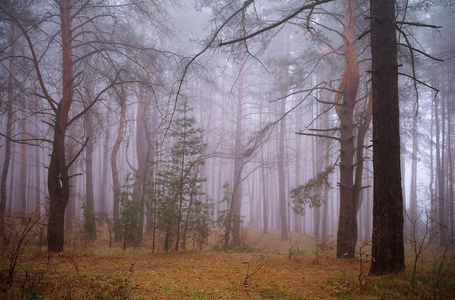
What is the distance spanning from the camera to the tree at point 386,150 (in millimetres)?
4578

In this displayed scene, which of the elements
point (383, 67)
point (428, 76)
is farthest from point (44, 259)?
point (428, 76)

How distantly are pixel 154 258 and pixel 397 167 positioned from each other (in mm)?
6202

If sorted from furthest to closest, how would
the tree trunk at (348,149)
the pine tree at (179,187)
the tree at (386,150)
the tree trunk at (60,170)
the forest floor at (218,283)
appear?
1. the pine tree at (179,187)
2. the tree trunk at (348,149)
3. the tree trunk at (60,170)
4. the tree at (386,150)
5. the forest floor at (218,283)

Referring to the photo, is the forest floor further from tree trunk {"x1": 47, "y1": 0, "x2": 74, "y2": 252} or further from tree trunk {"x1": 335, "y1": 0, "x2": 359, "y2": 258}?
tree trunk {"x1": 335, "y1": 0, "x2": 359, "y2": 258}

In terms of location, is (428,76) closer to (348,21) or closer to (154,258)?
(348,21)

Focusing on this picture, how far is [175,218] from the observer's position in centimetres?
872

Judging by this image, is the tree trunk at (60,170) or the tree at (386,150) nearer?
the tree at (386,150)

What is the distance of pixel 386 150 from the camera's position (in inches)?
188

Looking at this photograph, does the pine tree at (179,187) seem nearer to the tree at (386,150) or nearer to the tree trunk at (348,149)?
the tree trunk at (348,149)

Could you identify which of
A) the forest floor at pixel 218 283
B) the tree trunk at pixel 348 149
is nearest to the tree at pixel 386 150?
the forest floor at pixel 218 283

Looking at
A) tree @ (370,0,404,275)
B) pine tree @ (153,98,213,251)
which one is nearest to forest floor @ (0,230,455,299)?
tree @ (370,0,404,275)

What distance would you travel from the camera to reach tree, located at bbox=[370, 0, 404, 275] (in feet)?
15.0

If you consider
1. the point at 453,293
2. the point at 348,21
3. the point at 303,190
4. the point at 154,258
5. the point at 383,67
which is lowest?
the point at 154,258

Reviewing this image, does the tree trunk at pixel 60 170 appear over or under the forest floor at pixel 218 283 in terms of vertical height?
over
